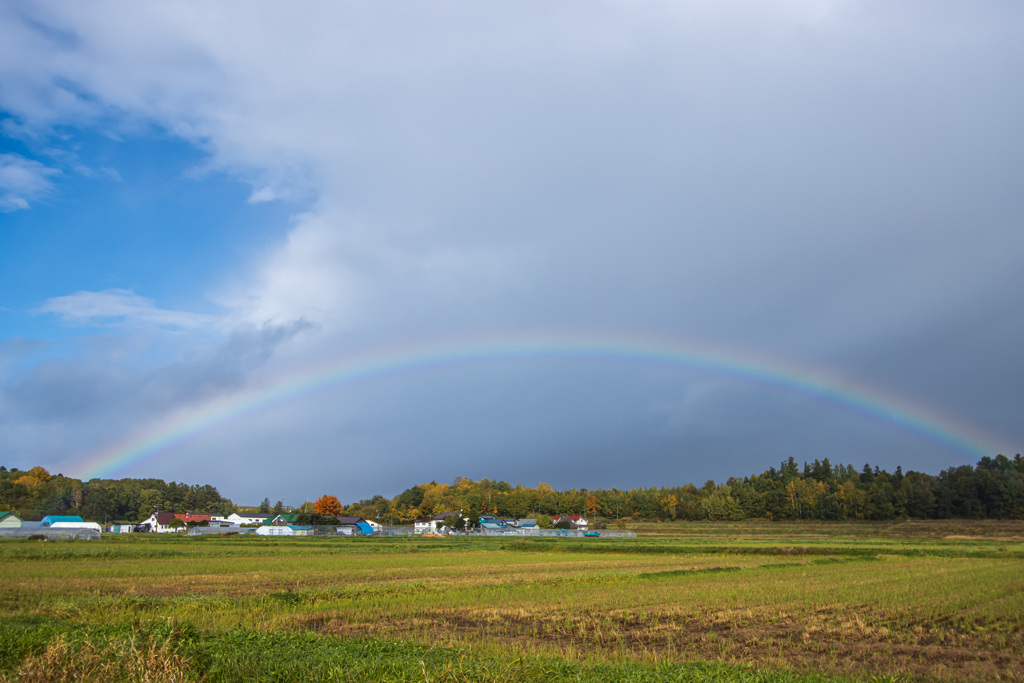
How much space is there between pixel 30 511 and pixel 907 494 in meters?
189

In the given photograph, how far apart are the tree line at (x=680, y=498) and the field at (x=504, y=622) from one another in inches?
3934

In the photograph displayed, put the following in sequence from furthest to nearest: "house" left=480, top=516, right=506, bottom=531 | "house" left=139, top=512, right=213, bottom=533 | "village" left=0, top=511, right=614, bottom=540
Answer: "house" left=480, top=516, right=506, bottom=531, "house" left=139, top=512, right=213, bottom=533, "village" left=0, top=511, right=614, bottom=540

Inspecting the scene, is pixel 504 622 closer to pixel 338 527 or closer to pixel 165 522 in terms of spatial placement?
pixel 338 527

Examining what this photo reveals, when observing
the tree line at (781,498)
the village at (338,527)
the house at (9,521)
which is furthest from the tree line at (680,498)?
the house at (9,521)

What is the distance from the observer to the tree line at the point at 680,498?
121 metres

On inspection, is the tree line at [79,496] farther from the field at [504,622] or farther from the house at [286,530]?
the field at [504,622]

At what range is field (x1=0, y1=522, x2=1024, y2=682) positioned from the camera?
26.6ft

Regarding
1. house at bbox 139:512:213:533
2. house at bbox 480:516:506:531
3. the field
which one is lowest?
house at bbox 480:516:506:531

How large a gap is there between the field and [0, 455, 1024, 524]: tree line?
328 ft

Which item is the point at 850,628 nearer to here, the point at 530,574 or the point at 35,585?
the point at 530,574

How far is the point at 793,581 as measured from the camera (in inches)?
1158

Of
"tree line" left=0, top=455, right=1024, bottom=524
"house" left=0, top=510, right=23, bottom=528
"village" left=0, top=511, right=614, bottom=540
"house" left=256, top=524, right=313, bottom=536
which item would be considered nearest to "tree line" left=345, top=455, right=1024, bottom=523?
"tree line" left=0, top=455, right=1024, bottom=524

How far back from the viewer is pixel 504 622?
18.2 meters

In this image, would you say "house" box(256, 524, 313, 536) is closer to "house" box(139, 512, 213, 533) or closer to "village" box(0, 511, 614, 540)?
"village" box(0, 511, 614, 540)
